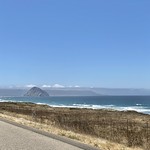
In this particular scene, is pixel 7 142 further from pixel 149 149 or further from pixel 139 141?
pixel 139 141

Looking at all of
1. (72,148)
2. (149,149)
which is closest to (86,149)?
(72,148)

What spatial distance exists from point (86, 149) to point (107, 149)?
1114 millimetres

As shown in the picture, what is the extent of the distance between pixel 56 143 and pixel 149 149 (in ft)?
15.1

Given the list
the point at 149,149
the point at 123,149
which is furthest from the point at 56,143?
the point at 149,149

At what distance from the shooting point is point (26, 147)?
1180cm

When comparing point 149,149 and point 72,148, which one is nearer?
point 72,148

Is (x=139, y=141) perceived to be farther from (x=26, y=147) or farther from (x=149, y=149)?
(x=26, y=147)

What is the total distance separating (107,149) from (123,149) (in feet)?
3.02

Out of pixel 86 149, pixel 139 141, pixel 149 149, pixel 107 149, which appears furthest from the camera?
pixel 139 141

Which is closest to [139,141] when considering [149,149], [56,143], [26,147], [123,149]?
[149,149]

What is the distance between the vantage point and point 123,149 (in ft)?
43.7

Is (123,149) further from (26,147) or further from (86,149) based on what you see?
(26,147)

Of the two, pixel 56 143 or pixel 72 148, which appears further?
pixel 56 143

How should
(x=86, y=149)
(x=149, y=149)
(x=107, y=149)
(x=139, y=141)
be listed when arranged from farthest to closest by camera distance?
1. (x=139, y=141)
2. (x=149, y=149)
3. (x=107, y=149)
4. (x=86, y=149)
